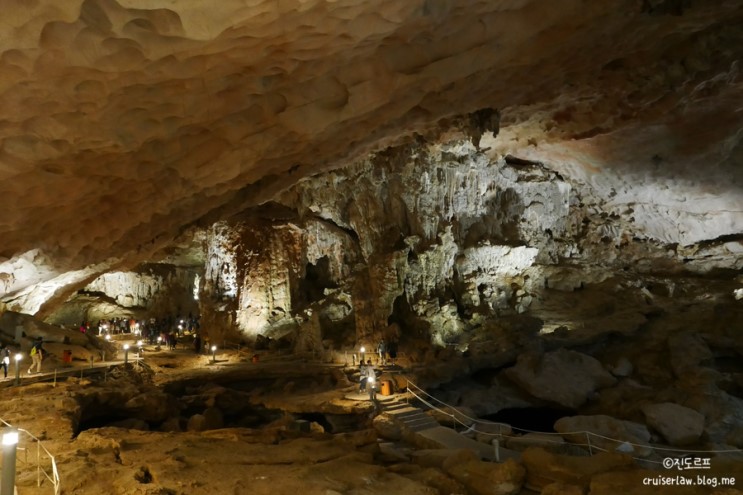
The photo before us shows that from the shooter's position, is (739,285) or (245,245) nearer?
(739,285)

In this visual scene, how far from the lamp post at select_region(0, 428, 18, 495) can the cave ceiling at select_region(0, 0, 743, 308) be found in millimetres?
2608

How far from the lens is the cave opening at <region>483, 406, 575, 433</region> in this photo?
51.7 ft

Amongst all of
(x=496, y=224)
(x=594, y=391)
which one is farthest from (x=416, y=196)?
(x=594, y=391)

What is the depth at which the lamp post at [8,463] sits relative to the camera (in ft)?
14.2

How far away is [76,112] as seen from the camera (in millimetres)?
4758

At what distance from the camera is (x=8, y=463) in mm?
4367

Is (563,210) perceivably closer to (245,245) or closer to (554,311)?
(554,311)

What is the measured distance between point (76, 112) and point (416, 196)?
15.4 meters

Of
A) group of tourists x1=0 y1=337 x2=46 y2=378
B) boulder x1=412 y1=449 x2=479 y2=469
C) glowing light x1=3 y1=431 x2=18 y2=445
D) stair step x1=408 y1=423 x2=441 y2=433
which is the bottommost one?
stair step x1=408 y1=423 x2=441 y2=433

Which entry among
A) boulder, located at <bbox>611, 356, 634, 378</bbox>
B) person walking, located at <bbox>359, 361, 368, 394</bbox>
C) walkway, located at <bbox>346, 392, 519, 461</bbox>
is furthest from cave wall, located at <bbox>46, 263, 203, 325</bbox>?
boulder, located at <bbox>611, 356, 634, 378</bbox>

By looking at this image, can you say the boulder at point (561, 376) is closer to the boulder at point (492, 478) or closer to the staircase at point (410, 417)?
the staircase at point (410, 417)

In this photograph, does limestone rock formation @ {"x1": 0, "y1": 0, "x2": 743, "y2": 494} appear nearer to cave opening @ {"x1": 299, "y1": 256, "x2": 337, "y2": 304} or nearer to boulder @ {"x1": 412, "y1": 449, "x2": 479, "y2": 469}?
cave opening @ {"x1": 299, "y1": 256, "x2": 337, "y2": 304}

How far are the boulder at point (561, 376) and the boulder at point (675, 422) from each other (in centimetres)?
203

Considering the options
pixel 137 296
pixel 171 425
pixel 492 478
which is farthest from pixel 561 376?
pixel 137 296
